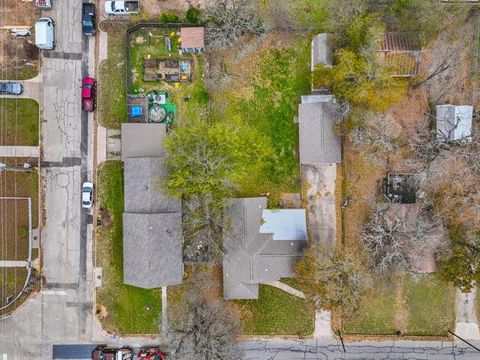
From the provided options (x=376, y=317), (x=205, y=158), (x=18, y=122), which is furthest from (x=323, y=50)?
(x=18, y=122)

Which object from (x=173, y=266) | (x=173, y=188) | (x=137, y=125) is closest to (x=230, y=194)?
(x=173, y=188)

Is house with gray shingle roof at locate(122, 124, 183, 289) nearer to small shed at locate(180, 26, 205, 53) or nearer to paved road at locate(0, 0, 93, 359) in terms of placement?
paved road at locate(0, 0, 93, 359)

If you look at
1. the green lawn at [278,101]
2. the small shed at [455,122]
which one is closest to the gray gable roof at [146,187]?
the green lawn at [278,101]

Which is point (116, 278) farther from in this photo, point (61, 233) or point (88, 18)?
point (88, 18)

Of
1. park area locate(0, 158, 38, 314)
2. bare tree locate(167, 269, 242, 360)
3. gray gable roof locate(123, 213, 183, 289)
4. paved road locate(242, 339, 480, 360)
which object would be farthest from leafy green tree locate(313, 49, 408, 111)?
park area locate(0, 158, 38, 314)

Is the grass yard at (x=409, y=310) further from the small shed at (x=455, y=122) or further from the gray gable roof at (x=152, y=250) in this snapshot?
the gray gable roof at (x=152, y=250)
